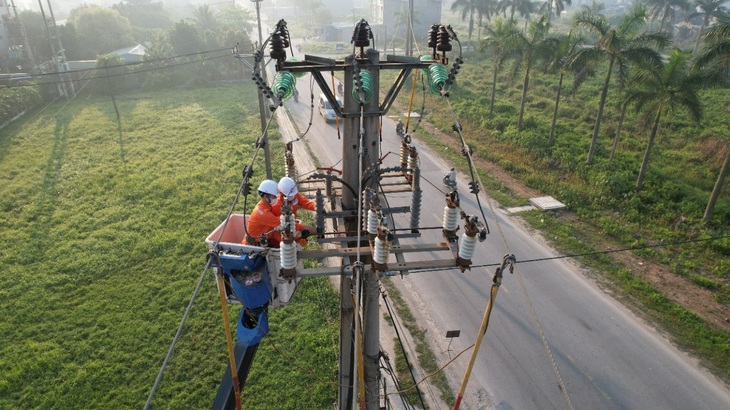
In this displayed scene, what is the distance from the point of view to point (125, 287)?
14359mm

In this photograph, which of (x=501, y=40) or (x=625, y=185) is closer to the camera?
(x=625, y=185)

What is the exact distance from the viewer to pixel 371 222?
5020 mm

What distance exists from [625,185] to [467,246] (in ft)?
61.1

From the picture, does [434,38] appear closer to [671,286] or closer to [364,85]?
[364,85]

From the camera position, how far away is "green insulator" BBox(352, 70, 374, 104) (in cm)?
537

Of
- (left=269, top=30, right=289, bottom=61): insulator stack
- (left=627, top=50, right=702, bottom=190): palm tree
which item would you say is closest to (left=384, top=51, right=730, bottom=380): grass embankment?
(left=627, top=50, right=702, bottom=190): palm tree

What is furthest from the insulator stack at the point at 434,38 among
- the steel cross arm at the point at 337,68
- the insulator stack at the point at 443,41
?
the steel cross arm at the point at 337,68

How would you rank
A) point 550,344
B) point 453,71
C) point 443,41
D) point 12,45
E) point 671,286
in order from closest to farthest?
point 453,71 → point 443,41 → point 550,344 → point 671,286 → point 12,45

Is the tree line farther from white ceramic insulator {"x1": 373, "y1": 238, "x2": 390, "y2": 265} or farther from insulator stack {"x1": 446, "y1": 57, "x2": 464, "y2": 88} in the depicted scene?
white ceramic insulator {"x1": 373, "y1": 238, "x2": 390, "y2": 265}

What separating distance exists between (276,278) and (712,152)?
26350mm

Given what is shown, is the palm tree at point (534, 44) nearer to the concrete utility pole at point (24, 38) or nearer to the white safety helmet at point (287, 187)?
the white safety helmet at point (287, 187)

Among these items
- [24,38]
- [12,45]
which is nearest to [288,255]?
[24,38]

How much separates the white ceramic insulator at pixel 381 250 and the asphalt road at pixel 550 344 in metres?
5.88

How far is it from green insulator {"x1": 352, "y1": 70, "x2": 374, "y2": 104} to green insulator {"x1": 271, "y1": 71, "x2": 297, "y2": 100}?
1.27m
